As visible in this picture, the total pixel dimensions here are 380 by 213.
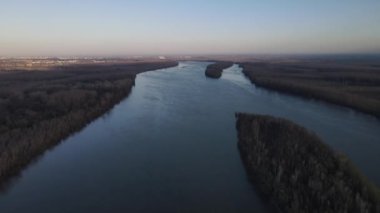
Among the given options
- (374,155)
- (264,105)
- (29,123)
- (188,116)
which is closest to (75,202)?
(29,123)

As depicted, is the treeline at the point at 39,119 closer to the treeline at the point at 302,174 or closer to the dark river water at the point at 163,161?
the dark river water at the point at 163,161

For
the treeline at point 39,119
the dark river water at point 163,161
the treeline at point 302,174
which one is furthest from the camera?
the treeline at point 39,119

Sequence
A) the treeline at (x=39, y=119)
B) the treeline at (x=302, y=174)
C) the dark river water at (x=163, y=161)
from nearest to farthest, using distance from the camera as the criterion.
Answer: the treeline at (x=302, y=174), the dark river water at (x=163, y=161), the treeline at (x=39, y=119)

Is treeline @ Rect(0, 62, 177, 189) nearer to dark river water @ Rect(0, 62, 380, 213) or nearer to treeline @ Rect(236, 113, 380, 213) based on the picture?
dark river water @ Rect(0, 62, 380, 213)

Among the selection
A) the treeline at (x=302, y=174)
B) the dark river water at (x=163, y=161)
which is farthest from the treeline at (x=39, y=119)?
the treeline at (x=302, y=174)

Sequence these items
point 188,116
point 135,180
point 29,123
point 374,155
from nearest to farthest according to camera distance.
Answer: point 135,180
point 374,155
point 29,123
point 188,116

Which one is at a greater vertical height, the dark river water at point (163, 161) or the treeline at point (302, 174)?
the treeline at point (302, 174)

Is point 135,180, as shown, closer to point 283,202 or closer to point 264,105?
point 283,202
